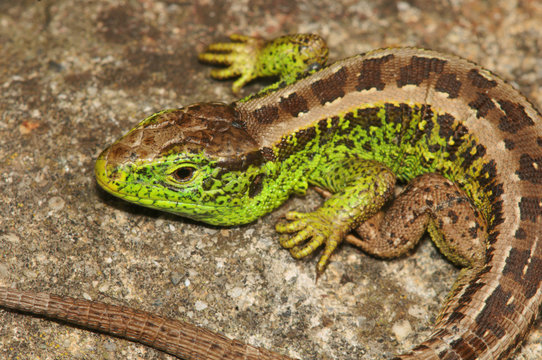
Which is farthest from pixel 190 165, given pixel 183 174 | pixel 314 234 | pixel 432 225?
pixel 432 225

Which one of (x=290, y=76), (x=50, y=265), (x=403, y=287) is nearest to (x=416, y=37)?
(x=290, y=76)

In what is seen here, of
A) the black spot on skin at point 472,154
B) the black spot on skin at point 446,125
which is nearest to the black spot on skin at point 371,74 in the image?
the black spot on skin at point 446,125

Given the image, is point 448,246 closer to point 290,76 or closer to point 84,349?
point 290,76

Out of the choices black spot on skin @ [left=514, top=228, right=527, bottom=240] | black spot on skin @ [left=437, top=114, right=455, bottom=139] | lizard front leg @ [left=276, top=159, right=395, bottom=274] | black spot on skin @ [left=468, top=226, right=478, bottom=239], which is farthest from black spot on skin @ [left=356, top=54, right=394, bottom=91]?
black spot on skin @ [left=514, top=228, right=527, bottom=240]

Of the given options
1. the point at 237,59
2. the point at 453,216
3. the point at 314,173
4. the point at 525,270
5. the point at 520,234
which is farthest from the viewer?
the point at 237,59

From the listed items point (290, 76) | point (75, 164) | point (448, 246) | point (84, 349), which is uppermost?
point (290, 76)

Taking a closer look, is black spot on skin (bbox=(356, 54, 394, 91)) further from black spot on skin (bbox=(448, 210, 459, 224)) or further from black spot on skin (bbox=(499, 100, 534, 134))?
black spot on skin (bbox=(448, 210, 459, 224))

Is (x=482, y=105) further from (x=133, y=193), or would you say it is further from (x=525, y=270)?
(x=133, y=193)
